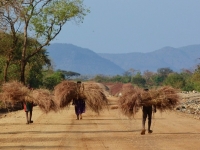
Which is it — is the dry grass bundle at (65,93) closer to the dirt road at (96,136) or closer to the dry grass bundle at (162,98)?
the dirt road at (96,136)

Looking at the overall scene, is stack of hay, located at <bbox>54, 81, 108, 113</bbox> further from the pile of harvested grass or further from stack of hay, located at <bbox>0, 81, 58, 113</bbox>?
the pile of harvested grass

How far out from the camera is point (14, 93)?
2597 centimetres

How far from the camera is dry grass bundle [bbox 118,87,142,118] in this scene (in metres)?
20.7

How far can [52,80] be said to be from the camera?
78.5 metres

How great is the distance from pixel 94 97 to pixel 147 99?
8034 mm

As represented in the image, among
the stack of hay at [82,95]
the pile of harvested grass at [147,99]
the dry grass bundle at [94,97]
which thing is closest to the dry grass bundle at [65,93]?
the stack of hay at [82,95]

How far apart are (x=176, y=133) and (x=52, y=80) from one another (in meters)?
58.0

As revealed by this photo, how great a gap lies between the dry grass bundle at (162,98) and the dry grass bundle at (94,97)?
25.6ft

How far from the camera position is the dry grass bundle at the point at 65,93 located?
1133 inches

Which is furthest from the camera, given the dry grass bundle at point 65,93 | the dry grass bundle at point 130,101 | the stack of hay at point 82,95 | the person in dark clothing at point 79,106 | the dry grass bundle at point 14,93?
the dry grass bundle at point 65,93

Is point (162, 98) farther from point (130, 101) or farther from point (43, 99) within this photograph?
point (43, 99)

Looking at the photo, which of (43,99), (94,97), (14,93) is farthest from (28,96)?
(94,97)

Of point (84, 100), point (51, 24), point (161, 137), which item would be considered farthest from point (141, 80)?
point (161, 137)

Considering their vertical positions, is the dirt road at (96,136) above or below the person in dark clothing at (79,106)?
below
